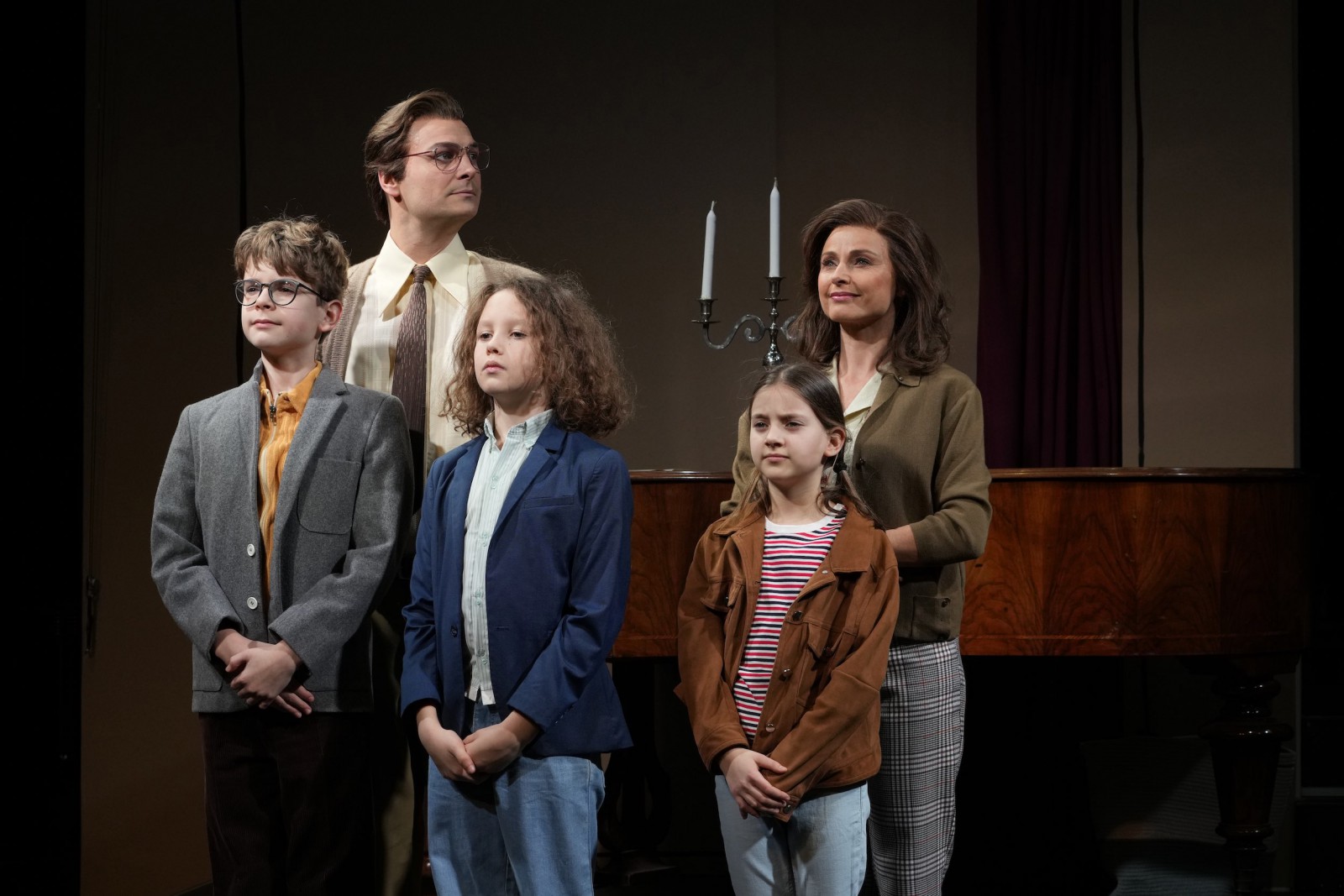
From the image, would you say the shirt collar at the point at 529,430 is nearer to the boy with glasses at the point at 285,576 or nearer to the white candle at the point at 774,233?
the boy with glasses at the point at 285,576

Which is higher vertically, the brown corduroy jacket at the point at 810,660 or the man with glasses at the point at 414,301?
the man with glasses at the point at 414,301

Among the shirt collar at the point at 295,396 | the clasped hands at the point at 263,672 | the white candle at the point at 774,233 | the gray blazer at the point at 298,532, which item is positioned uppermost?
the white candle at the point at 774,233

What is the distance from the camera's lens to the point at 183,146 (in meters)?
3.68

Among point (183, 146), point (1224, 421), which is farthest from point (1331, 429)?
point (183, 146)

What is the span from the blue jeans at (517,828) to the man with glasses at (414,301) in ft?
1.33

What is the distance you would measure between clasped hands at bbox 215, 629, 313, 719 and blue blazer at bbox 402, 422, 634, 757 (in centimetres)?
20

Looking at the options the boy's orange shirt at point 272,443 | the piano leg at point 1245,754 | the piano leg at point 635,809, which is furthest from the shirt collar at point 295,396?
the piano leg at point 1245,754

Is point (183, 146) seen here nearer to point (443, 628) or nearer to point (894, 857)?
point (443, 628)

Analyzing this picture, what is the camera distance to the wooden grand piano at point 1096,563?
2.85 meters

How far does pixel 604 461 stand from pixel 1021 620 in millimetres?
1261

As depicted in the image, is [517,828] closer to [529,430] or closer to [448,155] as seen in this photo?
[529,430]

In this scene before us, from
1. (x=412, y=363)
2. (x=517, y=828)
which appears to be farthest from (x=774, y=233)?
(x=517, y=828)

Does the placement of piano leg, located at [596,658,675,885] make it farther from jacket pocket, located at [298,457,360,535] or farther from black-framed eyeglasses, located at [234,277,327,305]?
black-framed eyeglasses, located at [234,277,327,305]

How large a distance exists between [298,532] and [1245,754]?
223cm
